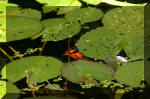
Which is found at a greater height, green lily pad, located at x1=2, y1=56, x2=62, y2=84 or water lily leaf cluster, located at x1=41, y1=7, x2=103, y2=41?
water lily leaf cluster, located at x1=41, y1=7, x2=103, y2=41

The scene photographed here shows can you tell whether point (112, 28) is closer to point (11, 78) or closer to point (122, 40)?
point (122, 40)

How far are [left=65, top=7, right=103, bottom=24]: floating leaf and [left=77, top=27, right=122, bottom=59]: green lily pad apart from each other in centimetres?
13

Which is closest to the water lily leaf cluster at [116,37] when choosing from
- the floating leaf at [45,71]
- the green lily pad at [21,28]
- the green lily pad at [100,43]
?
the green lily pad at [100,43]

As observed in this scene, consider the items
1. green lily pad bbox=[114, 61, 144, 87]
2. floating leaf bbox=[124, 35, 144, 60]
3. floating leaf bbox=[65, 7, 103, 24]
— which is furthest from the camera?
floating leaf bbox=[65, 7, 103, 24]

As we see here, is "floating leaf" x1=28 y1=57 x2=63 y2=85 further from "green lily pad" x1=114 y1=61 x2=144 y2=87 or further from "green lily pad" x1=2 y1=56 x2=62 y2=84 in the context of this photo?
"green lily pad" x1=114 y1=61 x2=144 y2=87

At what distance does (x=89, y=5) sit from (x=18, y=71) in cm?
66

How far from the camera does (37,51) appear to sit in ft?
3.84

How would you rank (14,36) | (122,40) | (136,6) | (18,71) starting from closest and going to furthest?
(18,71) → (122,40) → (14,36) → (136,6)

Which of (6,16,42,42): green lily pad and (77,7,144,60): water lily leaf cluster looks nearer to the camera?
(77,7,144,60): water lily leaf cluster

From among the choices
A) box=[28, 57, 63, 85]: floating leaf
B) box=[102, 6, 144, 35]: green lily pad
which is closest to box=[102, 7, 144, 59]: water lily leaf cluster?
box=[102, 6, 144, 35]: green lily pad

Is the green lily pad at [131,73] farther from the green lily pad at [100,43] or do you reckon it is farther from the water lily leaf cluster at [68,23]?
the water lily leaf cluster at [68,23]

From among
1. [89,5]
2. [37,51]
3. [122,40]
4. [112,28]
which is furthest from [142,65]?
[89,5]

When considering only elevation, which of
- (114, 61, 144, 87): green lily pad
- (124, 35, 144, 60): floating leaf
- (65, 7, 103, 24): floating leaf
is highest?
(65, 7, 103, 24): floating leaf

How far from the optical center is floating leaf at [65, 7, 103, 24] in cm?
137
